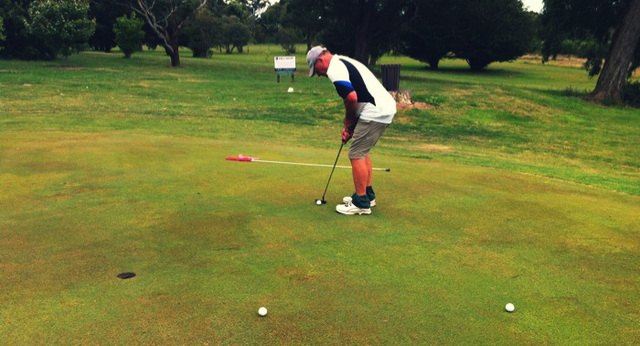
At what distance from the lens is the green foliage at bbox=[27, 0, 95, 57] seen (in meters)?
36.5

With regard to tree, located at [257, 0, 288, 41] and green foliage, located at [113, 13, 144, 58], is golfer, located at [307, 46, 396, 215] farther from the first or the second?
tree, located at [257, 0, 288, 41]

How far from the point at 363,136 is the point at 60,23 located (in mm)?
36862

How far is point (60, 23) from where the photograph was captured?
3681cm

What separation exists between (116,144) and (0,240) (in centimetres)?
559

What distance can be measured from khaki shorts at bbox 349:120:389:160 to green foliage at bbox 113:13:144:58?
4886 centimetres

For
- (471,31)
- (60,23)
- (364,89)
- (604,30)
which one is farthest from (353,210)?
(471,31)

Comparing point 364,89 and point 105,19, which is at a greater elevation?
point 105,19

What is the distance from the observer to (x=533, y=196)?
7766mm

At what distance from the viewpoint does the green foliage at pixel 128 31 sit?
50.1 metres

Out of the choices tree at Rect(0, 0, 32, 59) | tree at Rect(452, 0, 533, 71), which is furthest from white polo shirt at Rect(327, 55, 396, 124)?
tree at Rect(0, 0, 32, 59)

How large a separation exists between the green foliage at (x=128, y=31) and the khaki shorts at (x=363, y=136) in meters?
48.9

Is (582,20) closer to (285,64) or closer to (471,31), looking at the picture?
(285,64)

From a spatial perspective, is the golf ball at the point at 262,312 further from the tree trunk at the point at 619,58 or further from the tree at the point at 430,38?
the tree at the point at 430,38

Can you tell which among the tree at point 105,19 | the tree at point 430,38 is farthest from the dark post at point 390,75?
the tree at point 105,19
